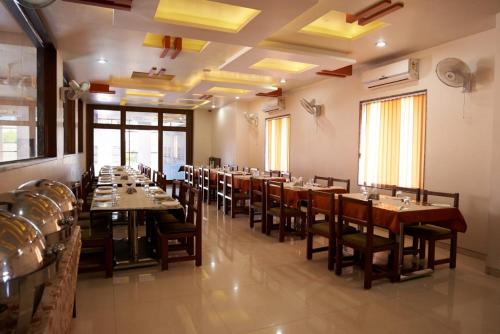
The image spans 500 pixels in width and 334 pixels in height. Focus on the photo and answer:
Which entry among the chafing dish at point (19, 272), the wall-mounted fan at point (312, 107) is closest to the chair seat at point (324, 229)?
the chafing dish at point (19, 272)

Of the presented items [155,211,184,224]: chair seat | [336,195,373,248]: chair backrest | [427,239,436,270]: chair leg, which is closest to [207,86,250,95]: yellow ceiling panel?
[155,211,184,224]: chair seat

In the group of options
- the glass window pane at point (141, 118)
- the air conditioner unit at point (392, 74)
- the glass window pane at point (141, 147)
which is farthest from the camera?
the glass window pane at point (141, 147)

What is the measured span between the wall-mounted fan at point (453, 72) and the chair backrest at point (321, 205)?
214cm

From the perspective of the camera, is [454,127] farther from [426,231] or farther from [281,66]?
[281,66]

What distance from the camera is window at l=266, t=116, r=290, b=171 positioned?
8359 mm

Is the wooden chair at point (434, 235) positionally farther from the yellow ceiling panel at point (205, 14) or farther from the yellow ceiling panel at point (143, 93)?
the yellow ceiling panel at point (143, 93)

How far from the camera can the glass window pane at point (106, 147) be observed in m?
11.4

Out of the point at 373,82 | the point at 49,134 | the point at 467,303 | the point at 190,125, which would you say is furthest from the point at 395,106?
the point at 190,125

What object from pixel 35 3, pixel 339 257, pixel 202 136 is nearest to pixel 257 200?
pixel 339 257

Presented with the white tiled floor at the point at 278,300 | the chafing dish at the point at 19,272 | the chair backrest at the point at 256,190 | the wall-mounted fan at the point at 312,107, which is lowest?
the white tiled floor at the point at 278,300

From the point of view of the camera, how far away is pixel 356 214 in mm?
3432

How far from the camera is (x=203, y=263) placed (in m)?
3.75

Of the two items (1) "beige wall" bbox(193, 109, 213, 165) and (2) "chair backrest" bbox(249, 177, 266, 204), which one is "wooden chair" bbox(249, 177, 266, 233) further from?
(1) "beige wall" bbox(193, 109, 213, 165)

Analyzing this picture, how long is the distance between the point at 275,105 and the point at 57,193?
277 inches
